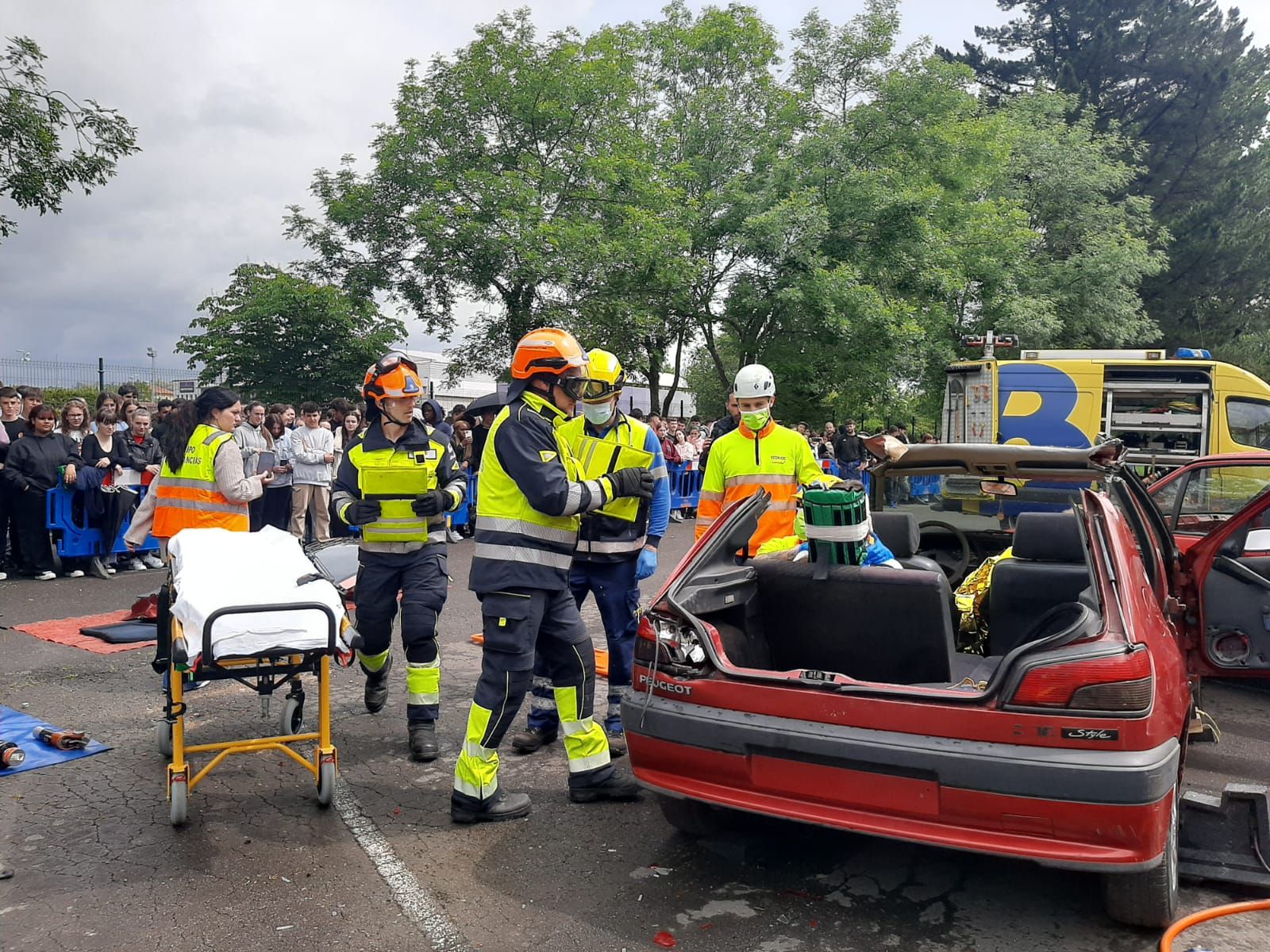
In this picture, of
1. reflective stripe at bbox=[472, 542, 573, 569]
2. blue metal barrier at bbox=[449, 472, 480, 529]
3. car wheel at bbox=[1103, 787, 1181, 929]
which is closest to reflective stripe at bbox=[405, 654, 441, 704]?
reflective stripe at bbox=[472, 542, 573, 569]

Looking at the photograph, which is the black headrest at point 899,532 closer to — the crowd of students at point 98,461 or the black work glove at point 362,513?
the black work glove at point 362,513

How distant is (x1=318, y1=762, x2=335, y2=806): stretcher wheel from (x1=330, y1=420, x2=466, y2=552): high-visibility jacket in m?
1.27

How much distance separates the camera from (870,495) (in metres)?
4.86

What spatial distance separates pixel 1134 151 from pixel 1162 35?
686cm

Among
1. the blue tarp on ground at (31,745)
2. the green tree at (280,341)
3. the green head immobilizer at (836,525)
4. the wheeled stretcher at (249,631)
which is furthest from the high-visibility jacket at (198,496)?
the green tree at (280,341)

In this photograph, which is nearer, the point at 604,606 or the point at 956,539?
the point at 604,606

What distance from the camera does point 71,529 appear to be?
10281 mm

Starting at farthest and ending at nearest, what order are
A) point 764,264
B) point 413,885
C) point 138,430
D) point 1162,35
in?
point 1162,35, point 764,264, point 138,430, point 413,885

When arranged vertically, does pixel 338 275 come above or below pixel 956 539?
above

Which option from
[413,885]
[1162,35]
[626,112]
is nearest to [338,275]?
[626,112]

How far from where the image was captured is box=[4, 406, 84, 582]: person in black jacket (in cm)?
995

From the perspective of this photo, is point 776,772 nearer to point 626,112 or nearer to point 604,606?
point 604,606

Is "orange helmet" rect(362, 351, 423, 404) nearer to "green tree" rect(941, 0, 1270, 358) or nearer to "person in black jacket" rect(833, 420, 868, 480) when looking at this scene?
"person in black jacket" rect(833, 420, 868, 480)

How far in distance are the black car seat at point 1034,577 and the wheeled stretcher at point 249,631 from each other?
A: 2.80m
